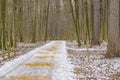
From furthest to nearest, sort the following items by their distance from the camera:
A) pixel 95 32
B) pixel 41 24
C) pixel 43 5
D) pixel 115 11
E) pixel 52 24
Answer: pixel 52 24 → pixel 41 24 → pixel 43 5 → pixel 95 32 → pixel 115 11

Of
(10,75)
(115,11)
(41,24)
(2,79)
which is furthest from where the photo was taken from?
(41,24)

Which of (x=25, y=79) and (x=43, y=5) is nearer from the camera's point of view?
(x=25, y=79)

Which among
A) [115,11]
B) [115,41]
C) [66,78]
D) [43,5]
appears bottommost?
[66,78]

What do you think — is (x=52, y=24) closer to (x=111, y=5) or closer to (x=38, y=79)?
(x=111, y=5)

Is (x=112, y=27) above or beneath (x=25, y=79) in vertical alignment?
above

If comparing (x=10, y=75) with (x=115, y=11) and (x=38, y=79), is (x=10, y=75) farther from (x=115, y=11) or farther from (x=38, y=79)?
(x=115, y=11)

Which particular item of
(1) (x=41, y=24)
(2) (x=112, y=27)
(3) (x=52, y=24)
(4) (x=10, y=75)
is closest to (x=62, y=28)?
(3) (x=52, y=24)

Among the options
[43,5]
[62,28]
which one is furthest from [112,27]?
[62,28]

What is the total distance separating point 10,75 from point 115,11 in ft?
25.2

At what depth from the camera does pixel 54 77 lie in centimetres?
986

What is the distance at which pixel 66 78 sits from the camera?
9719 mm

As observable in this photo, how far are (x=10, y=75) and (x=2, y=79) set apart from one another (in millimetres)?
899

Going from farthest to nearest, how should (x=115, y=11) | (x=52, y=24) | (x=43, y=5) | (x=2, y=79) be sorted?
(x=52, y=24) → (x=43, y=5) → (x=115, y=11) → (x=2, y=79)

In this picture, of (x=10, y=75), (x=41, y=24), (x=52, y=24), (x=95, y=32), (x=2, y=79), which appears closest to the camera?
(x=2, y=79)
